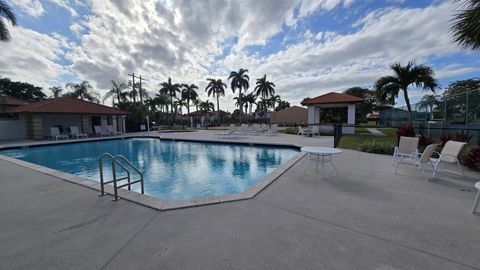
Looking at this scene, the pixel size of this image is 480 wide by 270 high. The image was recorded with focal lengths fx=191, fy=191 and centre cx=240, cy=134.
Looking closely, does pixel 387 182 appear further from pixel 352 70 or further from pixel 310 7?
pixel 352 70

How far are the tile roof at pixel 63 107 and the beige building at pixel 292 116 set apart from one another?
97.4 feet

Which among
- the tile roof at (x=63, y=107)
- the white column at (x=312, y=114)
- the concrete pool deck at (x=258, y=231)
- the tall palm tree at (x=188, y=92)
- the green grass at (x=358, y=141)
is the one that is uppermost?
the tall palm tree at (x=188, y=92)

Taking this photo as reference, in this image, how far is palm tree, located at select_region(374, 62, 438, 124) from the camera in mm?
13062

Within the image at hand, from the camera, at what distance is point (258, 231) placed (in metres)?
2.36

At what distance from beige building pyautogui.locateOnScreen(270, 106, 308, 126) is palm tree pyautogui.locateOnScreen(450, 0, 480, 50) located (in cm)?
3224

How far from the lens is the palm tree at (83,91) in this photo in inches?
1075

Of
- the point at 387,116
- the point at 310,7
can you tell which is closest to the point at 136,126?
the point at 310,7

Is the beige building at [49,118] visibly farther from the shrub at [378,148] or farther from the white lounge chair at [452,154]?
the white lounge chair at [452,154]

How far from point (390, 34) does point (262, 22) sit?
272 inches

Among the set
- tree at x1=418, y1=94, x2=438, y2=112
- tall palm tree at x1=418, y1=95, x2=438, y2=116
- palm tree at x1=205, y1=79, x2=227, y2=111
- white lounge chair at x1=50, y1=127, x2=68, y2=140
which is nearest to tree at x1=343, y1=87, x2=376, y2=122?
palm tree at x1=205, y1=79, x2=227, y2=111

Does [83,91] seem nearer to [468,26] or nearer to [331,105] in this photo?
[331,105]

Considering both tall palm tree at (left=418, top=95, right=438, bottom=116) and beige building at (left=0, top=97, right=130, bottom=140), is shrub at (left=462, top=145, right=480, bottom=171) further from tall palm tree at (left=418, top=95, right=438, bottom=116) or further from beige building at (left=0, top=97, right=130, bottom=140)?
beige building at (left=0, top=97, right=130, bottom=140)

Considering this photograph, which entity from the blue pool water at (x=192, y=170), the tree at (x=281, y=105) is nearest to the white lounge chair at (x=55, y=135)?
the blue pool water at (x=192, y=170)

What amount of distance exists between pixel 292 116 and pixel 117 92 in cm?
3094
